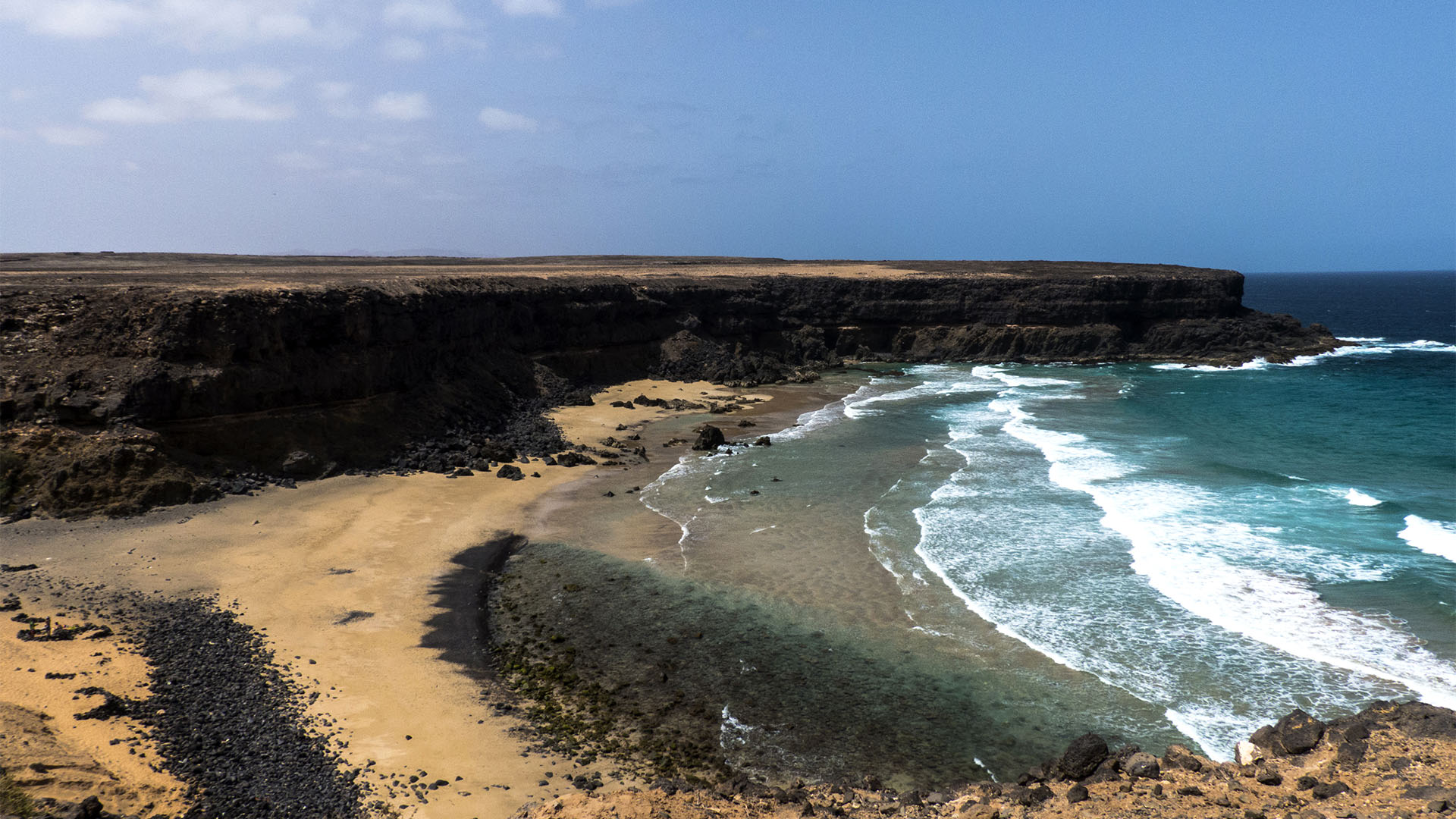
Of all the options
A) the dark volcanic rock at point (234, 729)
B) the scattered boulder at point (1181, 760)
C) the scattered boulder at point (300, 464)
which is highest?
the scattered boulder at point (300, 464)

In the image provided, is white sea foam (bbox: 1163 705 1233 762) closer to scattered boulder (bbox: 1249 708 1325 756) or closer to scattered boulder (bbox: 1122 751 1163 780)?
scattered boulder (bbox: 1249 708 1325 756)

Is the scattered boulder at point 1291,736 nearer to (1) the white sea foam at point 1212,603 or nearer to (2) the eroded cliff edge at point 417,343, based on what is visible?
(1) the white sea foam at point 1212,603

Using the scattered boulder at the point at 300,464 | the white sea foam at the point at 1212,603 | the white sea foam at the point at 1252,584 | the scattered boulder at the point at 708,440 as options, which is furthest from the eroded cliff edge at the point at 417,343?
the white sea foam at the point at 1252,584

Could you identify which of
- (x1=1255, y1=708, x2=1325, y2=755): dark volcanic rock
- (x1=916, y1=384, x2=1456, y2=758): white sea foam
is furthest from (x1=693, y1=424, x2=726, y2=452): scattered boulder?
(x1=1255, y1=708, x2=1325, y2=755): dark volcanic rock

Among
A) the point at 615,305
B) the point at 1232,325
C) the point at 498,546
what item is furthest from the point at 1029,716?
the point at 1232,325

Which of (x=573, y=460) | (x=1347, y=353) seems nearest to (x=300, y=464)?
(x=573, y=460)

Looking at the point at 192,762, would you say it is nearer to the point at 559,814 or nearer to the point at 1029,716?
the point at 559,814
